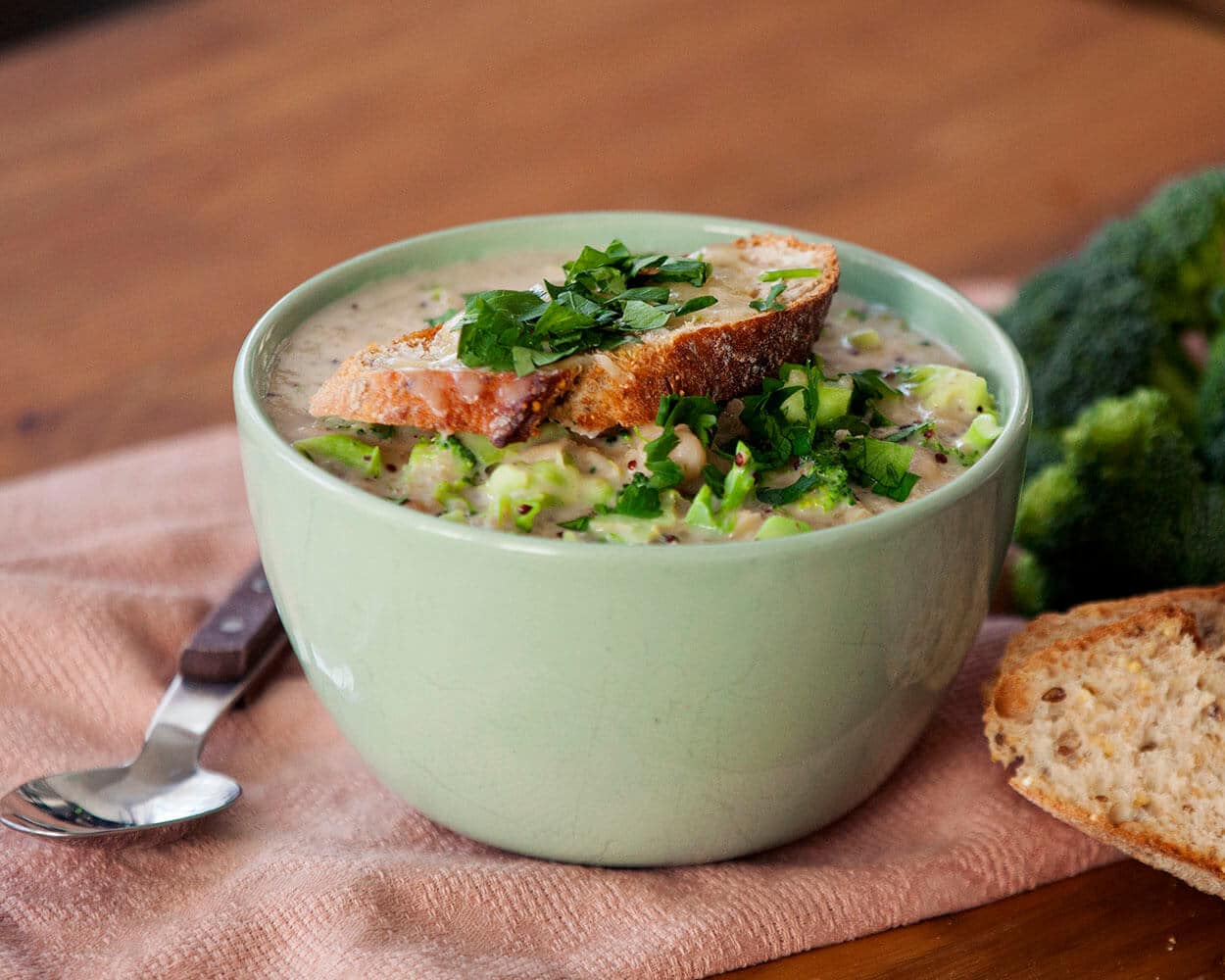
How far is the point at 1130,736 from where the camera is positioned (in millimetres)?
2021

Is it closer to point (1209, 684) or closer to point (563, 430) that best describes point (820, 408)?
point (563, 430)

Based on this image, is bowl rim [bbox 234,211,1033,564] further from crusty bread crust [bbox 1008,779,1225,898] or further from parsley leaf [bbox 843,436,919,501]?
crusty bread crust [bbox 1008,779,1225,898]

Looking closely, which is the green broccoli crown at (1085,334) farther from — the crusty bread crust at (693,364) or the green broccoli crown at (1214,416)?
the crusty bread crust at (693,364)

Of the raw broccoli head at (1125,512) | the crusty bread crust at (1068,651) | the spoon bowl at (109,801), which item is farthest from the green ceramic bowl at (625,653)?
the raw broccoli head at (1125,512)

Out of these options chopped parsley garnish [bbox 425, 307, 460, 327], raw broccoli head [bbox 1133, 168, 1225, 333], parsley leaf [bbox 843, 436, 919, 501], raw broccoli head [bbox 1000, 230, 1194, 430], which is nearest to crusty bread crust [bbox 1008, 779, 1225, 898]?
parsley leaf [bbox 843, 436, 919, 501]

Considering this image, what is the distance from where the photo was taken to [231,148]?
4.18 metres

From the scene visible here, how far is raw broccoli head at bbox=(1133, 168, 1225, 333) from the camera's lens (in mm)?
3197

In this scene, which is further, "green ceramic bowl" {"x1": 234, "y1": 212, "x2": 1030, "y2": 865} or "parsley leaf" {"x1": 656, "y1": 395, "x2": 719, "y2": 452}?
"parsley leaf" {"x1": 656, "y1": 395, "x2": 719, "y2": 452}

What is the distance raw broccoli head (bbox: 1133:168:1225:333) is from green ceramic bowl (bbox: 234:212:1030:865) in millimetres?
1308

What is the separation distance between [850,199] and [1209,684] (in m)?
2.26

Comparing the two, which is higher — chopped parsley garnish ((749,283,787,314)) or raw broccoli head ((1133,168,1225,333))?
chopped parsley garnish ((749,283,787,314))

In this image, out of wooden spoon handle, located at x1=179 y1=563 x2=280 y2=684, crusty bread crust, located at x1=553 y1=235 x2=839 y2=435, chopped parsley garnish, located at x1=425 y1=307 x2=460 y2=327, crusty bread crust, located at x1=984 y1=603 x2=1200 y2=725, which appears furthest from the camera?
wooden spoon handle, located at x1=179 y1=563 x2=280 y2=684

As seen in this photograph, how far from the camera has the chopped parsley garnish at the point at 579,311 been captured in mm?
1849

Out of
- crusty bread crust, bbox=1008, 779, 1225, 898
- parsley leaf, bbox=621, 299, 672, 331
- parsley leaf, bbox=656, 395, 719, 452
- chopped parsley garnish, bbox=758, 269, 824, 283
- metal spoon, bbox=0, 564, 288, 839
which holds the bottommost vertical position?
crusty bread crust, bbox=1008, 779, 1225, 898
